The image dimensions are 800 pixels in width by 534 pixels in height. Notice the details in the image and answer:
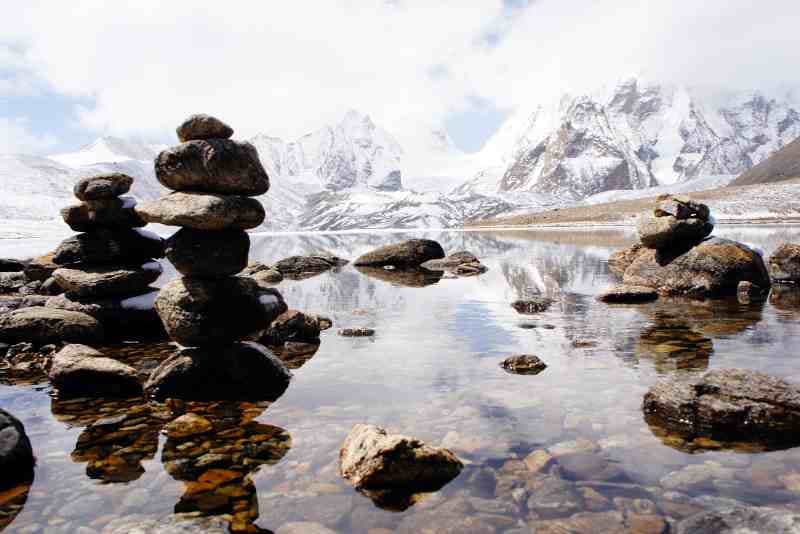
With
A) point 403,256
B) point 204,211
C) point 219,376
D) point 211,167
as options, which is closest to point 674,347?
point 219,376

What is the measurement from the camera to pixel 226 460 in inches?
394

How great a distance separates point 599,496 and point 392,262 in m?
48.1

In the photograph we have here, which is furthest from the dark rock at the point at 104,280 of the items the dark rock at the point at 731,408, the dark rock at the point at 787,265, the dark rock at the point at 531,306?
the dark rock at the point at 787,265

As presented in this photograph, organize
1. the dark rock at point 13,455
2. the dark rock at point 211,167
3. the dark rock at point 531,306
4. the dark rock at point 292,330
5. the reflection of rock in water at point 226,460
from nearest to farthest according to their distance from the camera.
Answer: the reflection of rock in water at point 226,460 → the dark rock at point 13,455 → the dark rock at point 211,167 → the dark rock at point 292,330 → the dark rock at point 531,306

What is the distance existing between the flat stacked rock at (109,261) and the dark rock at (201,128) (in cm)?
741

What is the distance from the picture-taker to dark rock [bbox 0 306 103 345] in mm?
19250

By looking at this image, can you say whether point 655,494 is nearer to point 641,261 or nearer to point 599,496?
point 599,496

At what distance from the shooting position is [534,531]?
7.50m

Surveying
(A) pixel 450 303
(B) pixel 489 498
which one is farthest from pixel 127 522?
(A) pixel 450 303

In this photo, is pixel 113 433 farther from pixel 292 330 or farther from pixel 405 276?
pixel 405 276

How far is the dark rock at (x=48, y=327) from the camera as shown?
19.2m

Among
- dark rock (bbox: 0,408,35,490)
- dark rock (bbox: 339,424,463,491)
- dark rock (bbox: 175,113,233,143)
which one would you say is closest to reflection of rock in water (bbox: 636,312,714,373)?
dark rock (bbox: 339,424,463,491)

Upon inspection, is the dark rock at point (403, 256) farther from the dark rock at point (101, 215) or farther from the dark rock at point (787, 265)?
the dark rock at point (101, 215)

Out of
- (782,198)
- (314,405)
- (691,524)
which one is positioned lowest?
(782,198)
